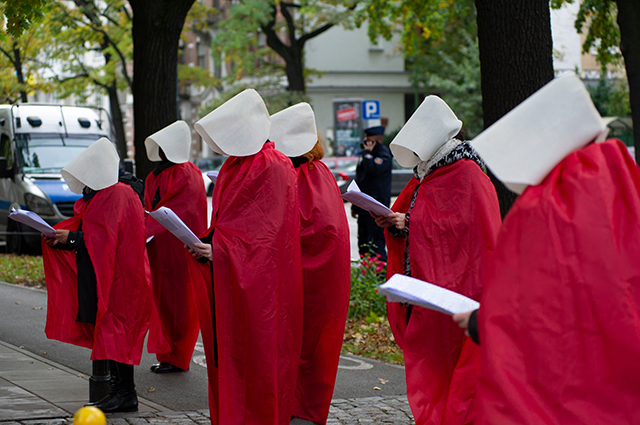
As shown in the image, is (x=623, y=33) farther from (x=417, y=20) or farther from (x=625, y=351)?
(x=625, y=351)

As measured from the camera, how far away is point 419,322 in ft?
15.2

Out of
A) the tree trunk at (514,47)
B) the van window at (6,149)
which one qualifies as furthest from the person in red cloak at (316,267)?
the van window at (6,149)

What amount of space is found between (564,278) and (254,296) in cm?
232

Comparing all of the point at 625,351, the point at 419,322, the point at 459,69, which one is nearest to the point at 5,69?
the point at 459,69

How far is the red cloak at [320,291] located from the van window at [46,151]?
11.2m

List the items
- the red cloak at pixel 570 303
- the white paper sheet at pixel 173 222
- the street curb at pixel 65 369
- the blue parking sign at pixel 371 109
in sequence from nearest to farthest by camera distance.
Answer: the red cloak at pixel 570 303 → the white paper sheet at pixel 173 222 → the street curb at pixel 65 369 → the blue parking sign at pixel 371 109

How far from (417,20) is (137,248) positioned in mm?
12372

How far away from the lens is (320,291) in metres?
5.54

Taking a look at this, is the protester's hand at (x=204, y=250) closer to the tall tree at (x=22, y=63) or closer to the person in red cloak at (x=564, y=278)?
the person in red cloak at (x=564, y=278)

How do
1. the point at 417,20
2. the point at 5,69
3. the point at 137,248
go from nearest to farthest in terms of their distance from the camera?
the point at 137,248 < the point at 417,20 < the point at 5,69

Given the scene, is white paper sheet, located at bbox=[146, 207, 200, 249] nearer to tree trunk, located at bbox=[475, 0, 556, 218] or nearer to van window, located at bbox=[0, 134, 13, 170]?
tree trunk, located at bbox=[475, 0, 556, 218]

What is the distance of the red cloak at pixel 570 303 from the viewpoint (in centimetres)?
261

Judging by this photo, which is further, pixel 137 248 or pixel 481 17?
pixel 481 17

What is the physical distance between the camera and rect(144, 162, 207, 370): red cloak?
6.97 metres
